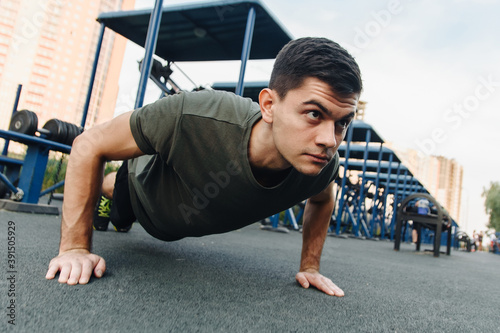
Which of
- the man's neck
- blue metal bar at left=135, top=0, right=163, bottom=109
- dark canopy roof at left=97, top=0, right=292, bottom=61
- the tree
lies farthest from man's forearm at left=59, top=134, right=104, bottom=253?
the tree

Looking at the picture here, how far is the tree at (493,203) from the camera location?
947 inches

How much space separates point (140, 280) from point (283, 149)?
60 cm

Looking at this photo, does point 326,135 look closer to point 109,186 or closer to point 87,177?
point 87,177

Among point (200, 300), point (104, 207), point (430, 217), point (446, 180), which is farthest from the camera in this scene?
point (446, 180)

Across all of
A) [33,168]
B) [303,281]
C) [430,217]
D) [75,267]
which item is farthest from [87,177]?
[430,217]

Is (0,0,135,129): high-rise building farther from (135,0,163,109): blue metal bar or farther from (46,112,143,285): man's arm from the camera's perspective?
(46,112,143,285): man's arm

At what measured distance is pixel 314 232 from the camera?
4.82ft

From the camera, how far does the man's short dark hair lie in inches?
37.3

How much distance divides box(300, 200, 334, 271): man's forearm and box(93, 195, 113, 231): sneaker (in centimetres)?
130

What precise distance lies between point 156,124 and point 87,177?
11.8 inches

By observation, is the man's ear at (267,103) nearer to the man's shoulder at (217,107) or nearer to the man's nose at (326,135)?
the man's shoulder at (217,107)

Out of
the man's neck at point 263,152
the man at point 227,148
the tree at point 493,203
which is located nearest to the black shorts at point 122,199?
the man at point 227,148

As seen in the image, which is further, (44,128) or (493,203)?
(493,203)

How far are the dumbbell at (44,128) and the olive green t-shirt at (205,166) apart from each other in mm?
1939
